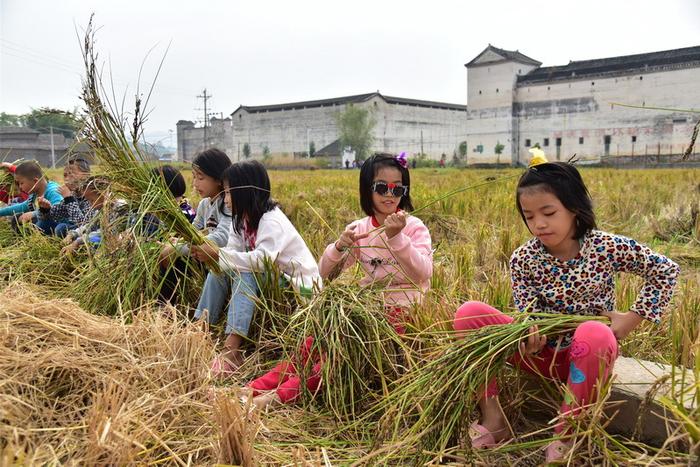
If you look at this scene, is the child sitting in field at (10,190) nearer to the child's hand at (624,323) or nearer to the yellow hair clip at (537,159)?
the yellow hair clip at (537,159)

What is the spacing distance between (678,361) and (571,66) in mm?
39680

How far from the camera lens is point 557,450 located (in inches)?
59.0

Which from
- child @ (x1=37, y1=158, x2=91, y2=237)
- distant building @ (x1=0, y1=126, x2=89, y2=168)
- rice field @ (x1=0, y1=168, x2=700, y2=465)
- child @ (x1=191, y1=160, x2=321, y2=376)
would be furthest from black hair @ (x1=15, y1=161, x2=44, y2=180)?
distant building @ (x1=0, y1=126, x2=89, y2=168)

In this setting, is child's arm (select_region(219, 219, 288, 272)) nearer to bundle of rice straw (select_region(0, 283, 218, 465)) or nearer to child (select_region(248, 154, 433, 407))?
child (select_region(248, 154, 433, 407))

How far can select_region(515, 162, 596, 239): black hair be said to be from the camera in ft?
5.57

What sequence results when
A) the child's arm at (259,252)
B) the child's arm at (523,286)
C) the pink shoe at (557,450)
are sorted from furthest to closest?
the child's arm at (259,252) < the child's arm at (523,286) < the pink shoe at (557,450)

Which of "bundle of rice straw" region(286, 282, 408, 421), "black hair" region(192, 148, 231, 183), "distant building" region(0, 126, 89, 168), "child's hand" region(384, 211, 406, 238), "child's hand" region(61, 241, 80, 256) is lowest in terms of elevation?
"bundle of rice straw" region(286, 282, 408, 421)

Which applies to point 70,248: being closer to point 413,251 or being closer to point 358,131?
point 413,251

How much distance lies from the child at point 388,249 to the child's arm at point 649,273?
74cm

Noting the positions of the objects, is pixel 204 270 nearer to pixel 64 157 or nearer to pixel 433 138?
pixel 64 157

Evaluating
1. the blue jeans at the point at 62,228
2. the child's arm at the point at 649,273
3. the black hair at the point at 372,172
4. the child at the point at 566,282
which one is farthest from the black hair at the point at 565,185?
the blue jeans at the point at 62,228

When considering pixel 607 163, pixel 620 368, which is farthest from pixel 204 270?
pixel 607 163

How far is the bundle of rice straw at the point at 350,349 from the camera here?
6.40ft

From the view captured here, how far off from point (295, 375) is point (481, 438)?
28.3 inches
